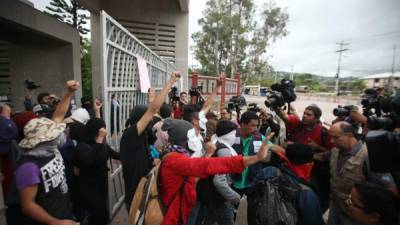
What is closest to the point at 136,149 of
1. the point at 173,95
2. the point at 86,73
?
the point at 173,95

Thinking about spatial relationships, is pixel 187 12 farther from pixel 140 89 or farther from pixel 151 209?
pixel 151 209

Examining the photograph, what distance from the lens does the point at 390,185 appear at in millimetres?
1578

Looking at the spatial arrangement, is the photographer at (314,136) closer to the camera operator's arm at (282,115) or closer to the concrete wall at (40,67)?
the camera operator's arm at (282,115)

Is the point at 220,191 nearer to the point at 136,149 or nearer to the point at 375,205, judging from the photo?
the point at 136,149

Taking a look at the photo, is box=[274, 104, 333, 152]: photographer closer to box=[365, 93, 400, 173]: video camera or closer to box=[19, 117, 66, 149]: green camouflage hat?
box=[365, 93, 400, 173]: video camera

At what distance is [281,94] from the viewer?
10.1 feet

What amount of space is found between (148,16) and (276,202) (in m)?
8.34

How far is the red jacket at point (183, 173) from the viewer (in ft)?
4.63

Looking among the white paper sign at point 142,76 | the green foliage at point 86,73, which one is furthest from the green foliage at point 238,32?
the white paper sign at point 142,76

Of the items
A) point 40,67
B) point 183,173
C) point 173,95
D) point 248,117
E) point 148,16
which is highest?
point 148,16

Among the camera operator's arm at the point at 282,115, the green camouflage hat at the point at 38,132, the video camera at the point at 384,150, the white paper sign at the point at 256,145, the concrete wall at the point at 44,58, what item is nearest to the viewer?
the video camera at the point at 384,150

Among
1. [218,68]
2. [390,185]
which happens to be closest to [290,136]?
[390,185]

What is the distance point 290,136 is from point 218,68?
2550 cm

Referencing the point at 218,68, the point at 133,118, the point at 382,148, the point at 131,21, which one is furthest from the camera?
the point at 218,68
